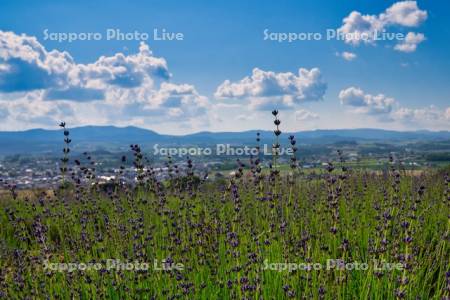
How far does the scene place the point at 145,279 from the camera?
500 cm

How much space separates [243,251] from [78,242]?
8.48 ft

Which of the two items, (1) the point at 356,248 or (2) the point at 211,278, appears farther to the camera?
(1) the point at 356,248

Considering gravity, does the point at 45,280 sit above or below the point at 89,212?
below

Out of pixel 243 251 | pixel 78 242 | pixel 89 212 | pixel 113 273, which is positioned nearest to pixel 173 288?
pixel 113 273

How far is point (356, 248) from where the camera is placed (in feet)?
19.1

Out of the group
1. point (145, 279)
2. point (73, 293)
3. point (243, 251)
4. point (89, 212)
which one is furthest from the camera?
point (89, 212)

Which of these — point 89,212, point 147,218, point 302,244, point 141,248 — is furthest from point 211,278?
point 89,212

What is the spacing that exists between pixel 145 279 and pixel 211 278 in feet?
2.77

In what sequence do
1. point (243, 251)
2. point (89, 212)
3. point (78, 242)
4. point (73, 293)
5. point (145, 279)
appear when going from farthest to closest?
1. point (89, 212)
2. point (78, 242)
3. point (243, 251)
4. point (145, 279)
5. point (73, 293)

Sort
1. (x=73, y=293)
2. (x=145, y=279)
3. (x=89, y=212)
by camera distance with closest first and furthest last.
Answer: (x=73, y=293)
(x=145, y=279)
(x=89, y=212)

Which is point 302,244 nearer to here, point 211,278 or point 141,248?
point 211,278

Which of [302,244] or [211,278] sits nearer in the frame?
[302,244]

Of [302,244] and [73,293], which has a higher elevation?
[302,244]

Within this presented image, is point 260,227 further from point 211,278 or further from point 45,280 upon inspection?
point 45,280
